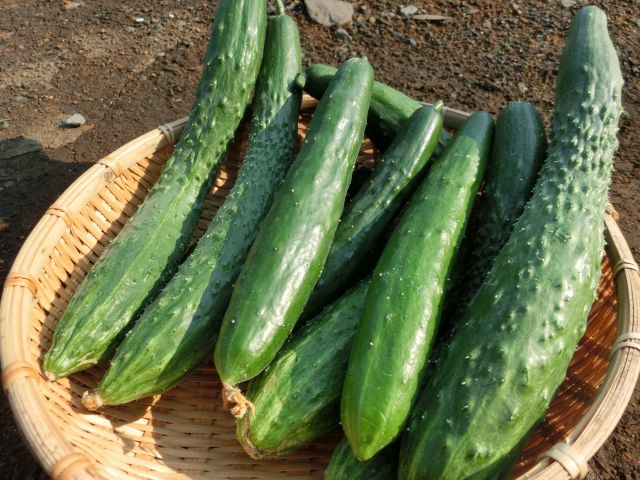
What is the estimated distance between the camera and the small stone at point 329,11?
5.95 m

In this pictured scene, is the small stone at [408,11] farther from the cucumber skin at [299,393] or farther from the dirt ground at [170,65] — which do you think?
the cucumber skin at [299,393]

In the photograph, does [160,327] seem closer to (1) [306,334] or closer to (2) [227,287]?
(2) [227,287]

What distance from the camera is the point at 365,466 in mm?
2189

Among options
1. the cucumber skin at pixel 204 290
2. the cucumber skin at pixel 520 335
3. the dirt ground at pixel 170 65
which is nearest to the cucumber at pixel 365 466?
the cucumber skin at pixel 520 335

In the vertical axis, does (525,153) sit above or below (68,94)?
above

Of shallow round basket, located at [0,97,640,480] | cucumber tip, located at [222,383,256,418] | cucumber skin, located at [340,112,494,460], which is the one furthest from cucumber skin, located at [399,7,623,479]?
cucumber tip, located at [222,383,256,418]

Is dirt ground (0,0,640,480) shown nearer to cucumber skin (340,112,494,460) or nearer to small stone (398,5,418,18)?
small stone (398,5,418,18)

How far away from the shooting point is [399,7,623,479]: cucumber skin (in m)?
1.99

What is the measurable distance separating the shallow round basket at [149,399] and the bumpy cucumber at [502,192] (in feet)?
1.87

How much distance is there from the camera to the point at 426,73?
5387mm

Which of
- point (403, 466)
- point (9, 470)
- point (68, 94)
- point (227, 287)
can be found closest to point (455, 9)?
point (68, 94)

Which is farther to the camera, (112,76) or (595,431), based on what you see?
(112,76)

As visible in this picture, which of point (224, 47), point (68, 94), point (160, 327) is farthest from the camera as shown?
point (68, 94)

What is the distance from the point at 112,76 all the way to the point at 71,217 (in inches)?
118
